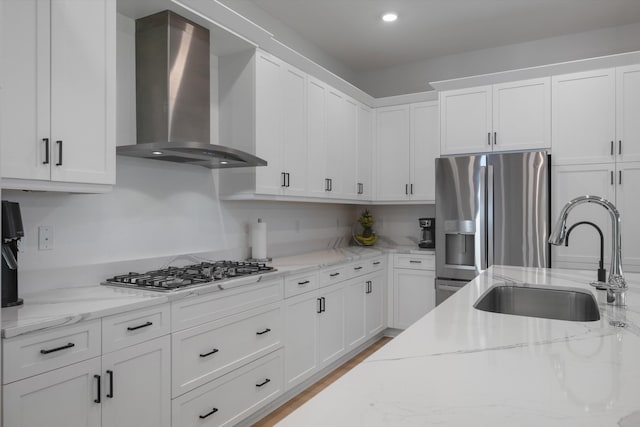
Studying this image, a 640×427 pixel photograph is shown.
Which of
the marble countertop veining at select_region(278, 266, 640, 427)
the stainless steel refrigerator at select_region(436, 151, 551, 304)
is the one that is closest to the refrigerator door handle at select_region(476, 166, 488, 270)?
the stainless steel refrigerator at select_region(436, 151, 551, 304)

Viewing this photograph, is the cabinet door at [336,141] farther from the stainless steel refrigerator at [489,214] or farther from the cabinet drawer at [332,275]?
the stainless steel refrigerator at [489,214]

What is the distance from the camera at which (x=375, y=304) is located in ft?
13.7

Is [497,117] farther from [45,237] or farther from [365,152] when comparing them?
[45,237]

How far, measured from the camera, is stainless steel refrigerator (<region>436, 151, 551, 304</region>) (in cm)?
357

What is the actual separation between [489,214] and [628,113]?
52.5 inches

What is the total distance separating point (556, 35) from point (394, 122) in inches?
68.7

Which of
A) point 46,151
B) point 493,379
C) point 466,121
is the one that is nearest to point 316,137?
point 466,121

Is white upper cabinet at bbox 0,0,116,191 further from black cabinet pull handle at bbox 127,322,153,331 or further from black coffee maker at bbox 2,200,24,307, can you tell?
black cabinet pull handle at bbox 127,322,153,331

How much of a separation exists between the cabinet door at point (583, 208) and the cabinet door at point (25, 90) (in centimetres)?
367

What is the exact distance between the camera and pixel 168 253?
2.71 m

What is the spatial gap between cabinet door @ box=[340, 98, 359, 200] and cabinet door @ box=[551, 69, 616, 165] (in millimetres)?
1786

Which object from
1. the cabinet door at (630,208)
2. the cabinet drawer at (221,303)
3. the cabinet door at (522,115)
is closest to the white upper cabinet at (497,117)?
the cabinet door at (522,115)

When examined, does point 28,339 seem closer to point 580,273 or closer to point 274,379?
point 274,379

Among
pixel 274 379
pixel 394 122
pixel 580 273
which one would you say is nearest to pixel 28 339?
pixel 274 379
